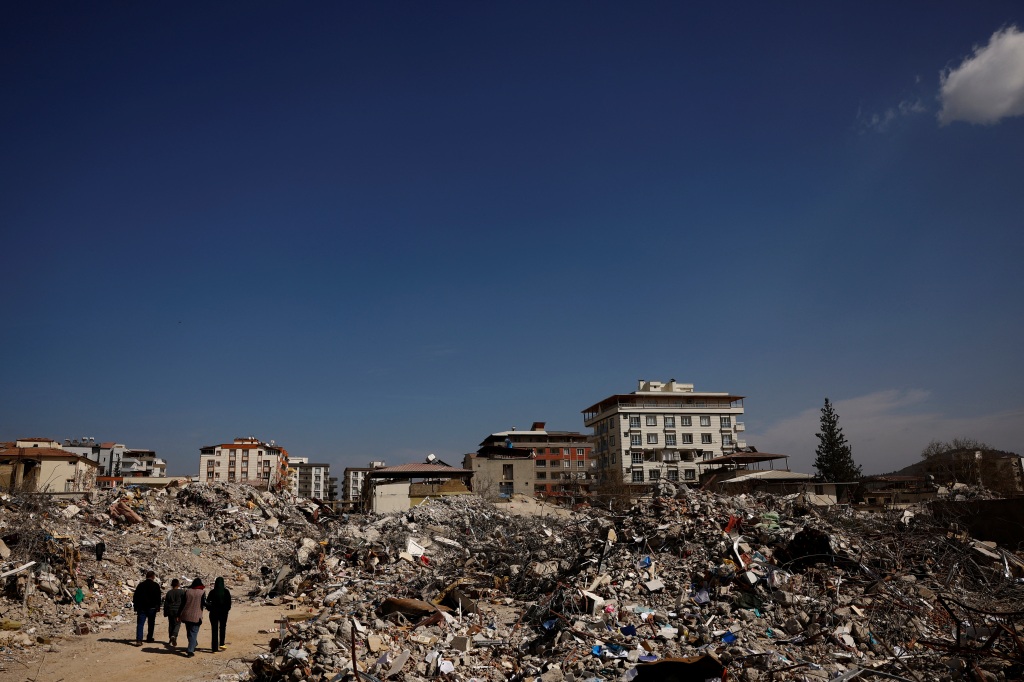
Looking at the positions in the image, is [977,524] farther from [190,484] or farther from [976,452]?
[976,452]

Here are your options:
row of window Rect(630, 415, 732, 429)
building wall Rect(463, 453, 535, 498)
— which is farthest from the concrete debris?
row of window Rect(630, 415, 732, 429)

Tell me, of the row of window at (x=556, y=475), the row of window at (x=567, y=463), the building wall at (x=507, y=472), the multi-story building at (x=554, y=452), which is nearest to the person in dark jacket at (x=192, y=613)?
the building wall at (x=507, y=472)

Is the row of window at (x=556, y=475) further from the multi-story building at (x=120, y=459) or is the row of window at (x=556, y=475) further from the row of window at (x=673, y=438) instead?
the multi-story building at (x=120, y=459)

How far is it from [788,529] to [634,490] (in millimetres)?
40881

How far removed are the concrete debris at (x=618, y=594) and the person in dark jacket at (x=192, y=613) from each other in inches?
50.0

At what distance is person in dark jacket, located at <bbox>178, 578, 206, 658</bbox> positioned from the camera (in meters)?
9.62

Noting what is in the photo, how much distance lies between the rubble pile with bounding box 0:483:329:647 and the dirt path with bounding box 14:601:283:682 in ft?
2.46

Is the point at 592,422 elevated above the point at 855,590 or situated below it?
above

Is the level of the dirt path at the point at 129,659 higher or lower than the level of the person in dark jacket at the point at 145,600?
lower

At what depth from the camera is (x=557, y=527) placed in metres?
17.0

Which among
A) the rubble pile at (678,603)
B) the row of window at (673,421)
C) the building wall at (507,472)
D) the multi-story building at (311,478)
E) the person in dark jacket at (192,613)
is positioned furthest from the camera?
the multi-story building at (311,478)

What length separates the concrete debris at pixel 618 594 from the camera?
7602mm

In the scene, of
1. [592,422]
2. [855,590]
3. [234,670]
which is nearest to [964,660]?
[855,590]

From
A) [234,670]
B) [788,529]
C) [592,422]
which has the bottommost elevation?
[234,670]
